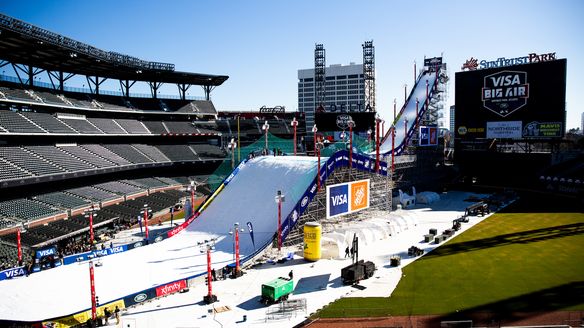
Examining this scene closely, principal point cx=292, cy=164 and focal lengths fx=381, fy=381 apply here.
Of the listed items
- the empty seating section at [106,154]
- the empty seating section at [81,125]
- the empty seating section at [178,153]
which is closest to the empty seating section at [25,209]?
the empty seating section at [106,154]

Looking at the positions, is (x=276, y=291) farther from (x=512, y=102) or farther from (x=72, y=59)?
(x=512, y=102)

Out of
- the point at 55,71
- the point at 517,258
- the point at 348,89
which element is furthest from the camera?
the point at 348,89

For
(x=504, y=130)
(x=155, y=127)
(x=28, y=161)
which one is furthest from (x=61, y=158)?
(x=504, y=130)

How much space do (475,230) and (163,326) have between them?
111 ft

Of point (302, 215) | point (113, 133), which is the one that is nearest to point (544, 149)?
point (302, 215)

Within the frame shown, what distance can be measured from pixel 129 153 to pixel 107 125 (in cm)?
603

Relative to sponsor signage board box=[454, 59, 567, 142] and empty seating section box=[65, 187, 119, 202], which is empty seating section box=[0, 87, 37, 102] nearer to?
empty seating section box=[65, 187, 119, 202]

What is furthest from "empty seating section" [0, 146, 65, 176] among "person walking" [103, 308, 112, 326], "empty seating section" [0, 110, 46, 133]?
"person walking" [103, 308, 112, 326]

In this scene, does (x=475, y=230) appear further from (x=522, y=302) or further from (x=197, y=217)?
(x=197, y=217)

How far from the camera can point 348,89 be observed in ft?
566

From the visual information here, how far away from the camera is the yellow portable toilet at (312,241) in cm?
3088

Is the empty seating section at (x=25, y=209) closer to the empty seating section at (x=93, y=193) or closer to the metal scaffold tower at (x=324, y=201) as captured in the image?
the empty seating section at (x=93, y=193)

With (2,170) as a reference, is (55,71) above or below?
above

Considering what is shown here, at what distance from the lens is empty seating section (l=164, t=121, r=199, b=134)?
241ft
